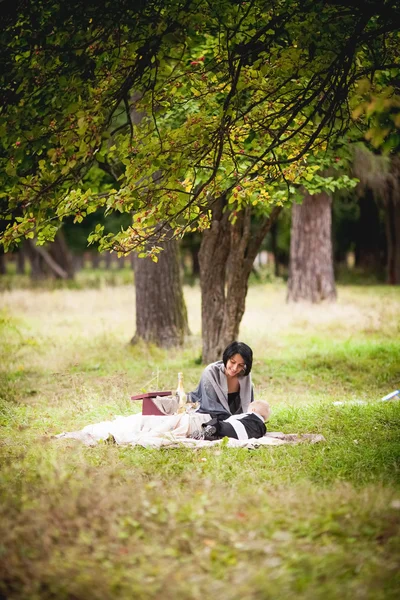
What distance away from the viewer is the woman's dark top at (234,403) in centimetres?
771

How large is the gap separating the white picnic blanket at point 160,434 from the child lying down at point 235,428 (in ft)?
0.27

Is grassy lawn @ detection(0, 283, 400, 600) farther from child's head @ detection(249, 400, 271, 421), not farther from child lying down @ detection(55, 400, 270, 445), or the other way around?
child's head @ detection(249, 400, 271, 421)

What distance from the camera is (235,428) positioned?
7.21 m

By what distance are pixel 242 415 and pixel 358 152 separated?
11.4 m

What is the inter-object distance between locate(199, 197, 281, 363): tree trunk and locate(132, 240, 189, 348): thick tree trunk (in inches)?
61.3

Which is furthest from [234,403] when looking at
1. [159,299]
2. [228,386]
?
[159,299]

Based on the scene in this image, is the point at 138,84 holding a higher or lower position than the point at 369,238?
higher

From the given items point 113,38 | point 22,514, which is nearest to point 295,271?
point 113,38

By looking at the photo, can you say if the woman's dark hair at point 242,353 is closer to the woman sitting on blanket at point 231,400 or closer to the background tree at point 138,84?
the woman sitting on blanket at point 231,400

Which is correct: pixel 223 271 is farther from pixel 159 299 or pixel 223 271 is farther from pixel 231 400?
pixel 231 400

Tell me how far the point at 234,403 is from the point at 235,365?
0.53m

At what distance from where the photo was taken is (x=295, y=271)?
63.8ft

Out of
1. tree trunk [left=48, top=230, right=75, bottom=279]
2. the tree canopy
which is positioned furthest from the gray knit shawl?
tree trunk [left=48, top=230, right=75, bottom=279]

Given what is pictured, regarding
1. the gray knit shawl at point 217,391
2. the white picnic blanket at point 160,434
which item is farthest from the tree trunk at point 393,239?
the white picnic blanket at point 160,434
